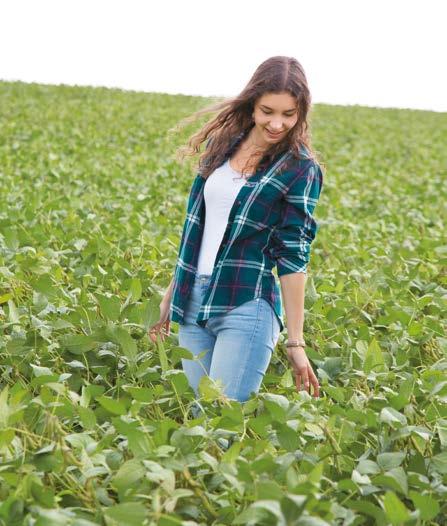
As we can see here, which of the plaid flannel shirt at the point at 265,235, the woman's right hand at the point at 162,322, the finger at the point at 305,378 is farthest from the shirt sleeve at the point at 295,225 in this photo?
the woman's right hand at the point at 162,322

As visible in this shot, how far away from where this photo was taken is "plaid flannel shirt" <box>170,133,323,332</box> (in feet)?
10.4

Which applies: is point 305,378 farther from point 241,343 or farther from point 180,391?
point 180,391

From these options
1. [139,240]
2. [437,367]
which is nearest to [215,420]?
[437,367]

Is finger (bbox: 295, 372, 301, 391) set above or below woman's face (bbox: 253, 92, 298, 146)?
below

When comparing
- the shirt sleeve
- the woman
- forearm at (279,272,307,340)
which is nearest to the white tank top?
the woman

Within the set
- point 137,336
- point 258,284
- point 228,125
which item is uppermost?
point 228,125

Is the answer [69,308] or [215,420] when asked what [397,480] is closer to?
[215,420]

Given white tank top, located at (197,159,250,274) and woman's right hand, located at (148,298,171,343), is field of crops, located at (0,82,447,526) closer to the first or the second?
woman's right hand, located at (148,298,171,343)

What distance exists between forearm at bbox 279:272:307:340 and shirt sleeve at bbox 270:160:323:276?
2 centimetres

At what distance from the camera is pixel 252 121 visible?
3395mm

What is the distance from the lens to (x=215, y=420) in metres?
2.86

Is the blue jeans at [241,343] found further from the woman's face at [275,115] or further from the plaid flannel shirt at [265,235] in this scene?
the woman's face at [275,115]

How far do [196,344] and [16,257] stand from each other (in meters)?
1.94

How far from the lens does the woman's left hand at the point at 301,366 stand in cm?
320
